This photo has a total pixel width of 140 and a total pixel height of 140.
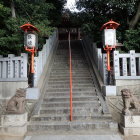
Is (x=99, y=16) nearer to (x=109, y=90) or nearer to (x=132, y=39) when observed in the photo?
(x=132, y=39)

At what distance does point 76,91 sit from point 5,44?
416 centimetres

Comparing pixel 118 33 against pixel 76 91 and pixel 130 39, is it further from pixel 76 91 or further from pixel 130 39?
pixel 76 91

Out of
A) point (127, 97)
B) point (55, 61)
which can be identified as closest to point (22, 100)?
point (127, 97)

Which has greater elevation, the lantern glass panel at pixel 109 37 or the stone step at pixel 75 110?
the lantern glass panel at pixel 109 37

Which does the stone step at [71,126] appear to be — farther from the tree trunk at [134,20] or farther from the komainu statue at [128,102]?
the tree trunk at [134,20]

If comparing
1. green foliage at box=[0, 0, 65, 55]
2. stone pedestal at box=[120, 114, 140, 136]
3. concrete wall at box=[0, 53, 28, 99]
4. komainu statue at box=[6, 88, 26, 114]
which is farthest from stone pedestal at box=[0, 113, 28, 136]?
green foliage at box=[0, 0, 65, 55]

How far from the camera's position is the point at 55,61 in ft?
38.2

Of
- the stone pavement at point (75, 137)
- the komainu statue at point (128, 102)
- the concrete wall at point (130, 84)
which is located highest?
the concrete wall at point (130, 84)

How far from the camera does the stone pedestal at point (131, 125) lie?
17.9ft

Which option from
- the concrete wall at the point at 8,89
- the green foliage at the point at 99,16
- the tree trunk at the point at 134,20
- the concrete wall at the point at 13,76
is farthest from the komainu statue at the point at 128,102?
the tree trunk at the point at 134,20

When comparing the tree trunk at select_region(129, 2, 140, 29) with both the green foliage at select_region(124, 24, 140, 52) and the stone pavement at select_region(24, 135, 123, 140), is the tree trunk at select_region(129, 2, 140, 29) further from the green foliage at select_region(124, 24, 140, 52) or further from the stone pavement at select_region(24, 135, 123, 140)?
the stone pavement at select_region(24, 135, 123, 140)

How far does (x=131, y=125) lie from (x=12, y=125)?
3.88 m

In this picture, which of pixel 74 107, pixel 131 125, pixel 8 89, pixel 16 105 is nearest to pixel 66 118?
pixel 74 107

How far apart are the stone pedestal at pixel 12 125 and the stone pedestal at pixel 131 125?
330 cm
